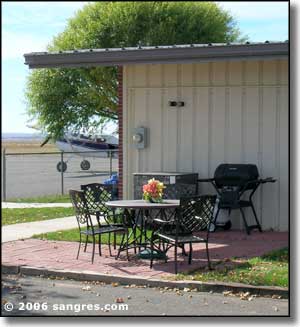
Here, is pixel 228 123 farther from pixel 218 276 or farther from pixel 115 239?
pixel 218 276

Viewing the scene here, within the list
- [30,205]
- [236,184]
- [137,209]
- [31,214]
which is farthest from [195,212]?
[30,205]

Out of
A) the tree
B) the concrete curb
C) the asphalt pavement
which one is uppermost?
the tree

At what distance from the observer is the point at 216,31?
81.7 feet

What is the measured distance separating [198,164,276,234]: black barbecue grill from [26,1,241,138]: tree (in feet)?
36.6

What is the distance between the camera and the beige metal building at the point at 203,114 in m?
12.4

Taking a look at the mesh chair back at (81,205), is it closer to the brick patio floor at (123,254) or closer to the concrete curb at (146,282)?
the brick patio floor at (123,254)

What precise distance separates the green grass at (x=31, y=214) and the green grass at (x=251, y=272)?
5.84 meters

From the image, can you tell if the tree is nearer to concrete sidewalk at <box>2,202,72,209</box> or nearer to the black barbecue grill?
concrete sidewalk at <box>2,202,72,209</box>

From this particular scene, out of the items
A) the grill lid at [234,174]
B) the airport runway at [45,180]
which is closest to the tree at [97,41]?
the airport runway at [45,180]

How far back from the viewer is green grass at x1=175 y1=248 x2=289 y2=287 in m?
8.28

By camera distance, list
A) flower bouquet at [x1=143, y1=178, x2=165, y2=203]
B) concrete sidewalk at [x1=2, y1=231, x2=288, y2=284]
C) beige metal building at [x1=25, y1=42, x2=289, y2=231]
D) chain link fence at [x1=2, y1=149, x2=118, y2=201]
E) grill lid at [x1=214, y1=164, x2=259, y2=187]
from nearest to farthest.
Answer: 1. concrete sidewalk at [x1=2, y1=231, x2=288, y2=284]
2. flower bouquet at [x1=143, y1=178, x2=165, y2=203]
3. grill lid at [x1=214, y1=164, x2=259, y2=187]
4. beige metal building at [x1=25, y1=42, x2=289, y2=231]
5. chain link fence at [x1=2, y1=149, x2=118, y2=201]

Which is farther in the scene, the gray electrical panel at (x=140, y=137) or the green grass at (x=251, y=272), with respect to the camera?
the gray electrical panel at (x=140, y=137)

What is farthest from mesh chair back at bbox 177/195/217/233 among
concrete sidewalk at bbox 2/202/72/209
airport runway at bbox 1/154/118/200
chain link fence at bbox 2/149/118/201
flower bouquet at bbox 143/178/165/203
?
airport runway at bbox 1/154/118/200

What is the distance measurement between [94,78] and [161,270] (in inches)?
583
